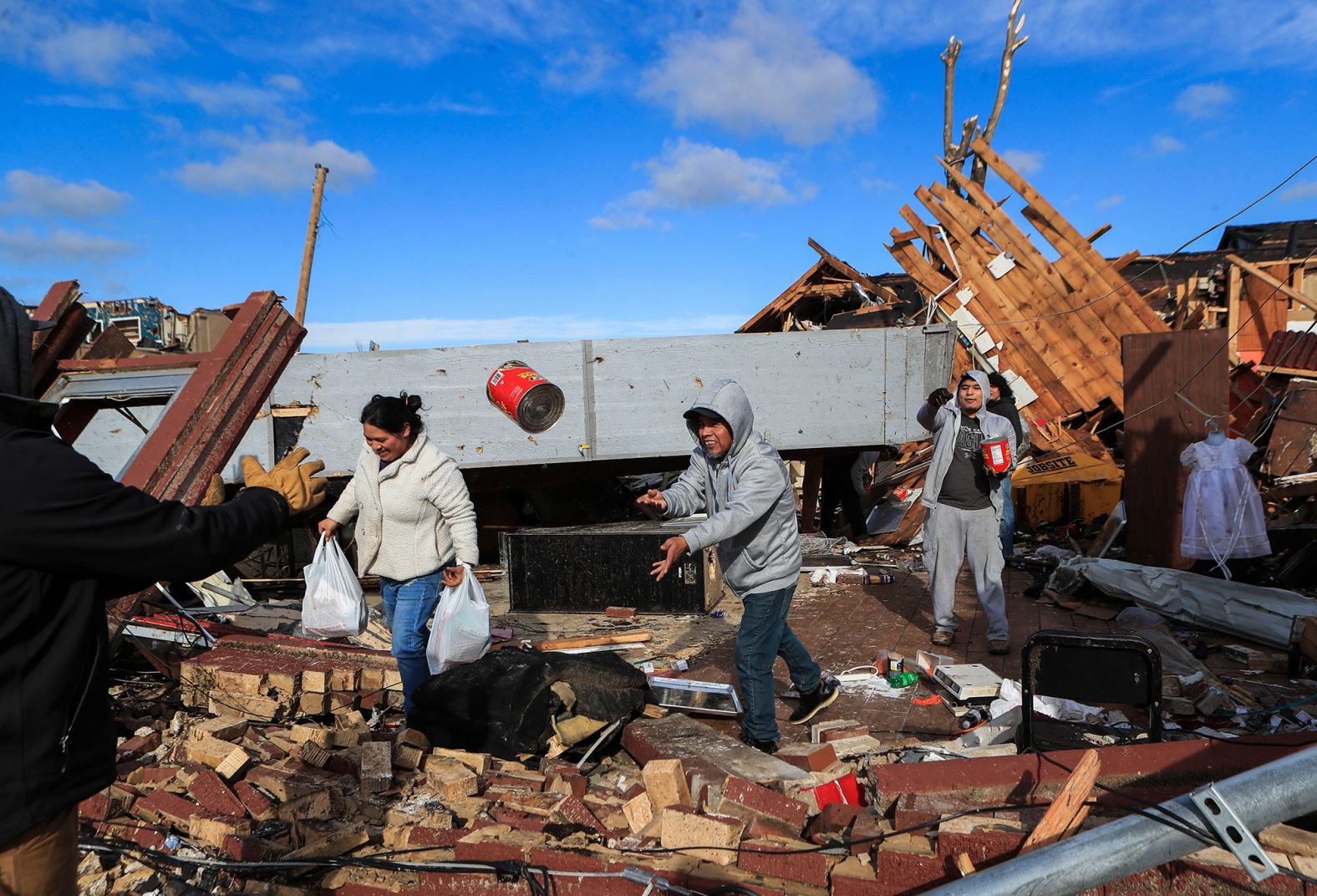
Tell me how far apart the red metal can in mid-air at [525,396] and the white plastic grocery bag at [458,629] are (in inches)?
171

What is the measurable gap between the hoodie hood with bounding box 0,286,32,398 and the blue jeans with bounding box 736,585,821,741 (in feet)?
10.4

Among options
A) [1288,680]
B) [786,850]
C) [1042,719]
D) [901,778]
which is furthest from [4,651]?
[1288,680]

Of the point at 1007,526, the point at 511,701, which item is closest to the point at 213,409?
the point at 511,701

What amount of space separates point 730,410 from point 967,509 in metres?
2.69

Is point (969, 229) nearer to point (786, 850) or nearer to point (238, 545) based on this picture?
point (786, 850)

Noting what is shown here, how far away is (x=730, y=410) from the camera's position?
409 centimetres

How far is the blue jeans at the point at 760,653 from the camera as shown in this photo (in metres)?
4.23

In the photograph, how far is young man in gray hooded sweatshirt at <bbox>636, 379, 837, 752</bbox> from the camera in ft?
13.3

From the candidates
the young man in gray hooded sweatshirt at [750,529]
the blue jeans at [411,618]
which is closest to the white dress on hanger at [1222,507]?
the young man in gray hooded sweatshirt at [750,529]

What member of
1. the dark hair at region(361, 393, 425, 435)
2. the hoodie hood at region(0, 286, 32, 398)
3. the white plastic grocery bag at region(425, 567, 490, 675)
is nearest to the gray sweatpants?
the white plastic grocery bag at region(425, 567, 490, 675)

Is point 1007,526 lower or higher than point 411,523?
lower

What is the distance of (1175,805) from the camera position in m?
1.66

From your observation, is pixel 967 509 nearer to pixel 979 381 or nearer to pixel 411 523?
pixel 979 381

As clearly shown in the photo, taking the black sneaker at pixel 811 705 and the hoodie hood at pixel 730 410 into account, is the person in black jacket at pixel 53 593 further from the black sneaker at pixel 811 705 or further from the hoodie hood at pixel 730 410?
the black sneaker at pixel 811 705
